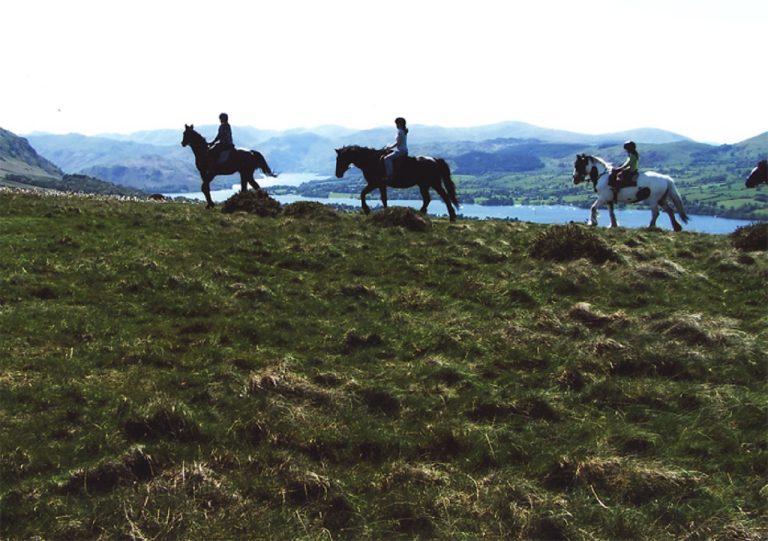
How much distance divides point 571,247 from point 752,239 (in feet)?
24.2

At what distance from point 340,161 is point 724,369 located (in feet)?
68.6

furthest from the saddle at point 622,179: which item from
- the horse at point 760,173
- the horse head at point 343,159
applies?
the horse head at point 343,159

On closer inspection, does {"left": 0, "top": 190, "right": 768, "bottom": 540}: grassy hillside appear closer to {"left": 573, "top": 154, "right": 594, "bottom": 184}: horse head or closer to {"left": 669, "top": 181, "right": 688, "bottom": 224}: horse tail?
{"left": 669, "top": 181, "right": 688, "bottom": 224}: horse tail

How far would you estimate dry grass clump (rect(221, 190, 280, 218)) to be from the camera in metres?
25.6

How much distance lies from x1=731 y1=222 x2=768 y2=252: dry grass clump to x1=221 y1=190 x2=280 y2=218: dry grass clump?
61.6 ft

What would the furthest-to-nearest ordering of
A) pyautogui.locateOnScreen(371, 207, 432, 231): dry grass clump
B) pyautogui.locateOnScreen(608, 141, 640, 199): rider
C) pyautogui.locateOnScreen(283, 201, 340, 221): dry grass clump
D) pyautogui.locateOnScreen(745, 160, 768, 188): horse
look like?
pyautogui.locateOnScreen(608, 141, 640, 199): rider < pyautogui.locateOnScreen(283, 201, 340, 221): dry grass clump < pyautogui.locateOnScreen(745, 160, 768, 188): horse < pyautogui.locateOnScreen(371, 207, 432, 231): dry grass clump

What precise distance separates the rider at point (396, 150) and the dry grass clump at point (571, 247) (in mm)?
10096

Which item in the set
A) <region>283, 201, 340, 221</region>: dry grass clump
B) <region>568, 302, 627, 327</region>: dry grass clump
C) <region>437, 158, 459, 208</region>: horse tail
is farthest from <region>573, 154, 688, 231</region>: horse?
<region>568, 302, 627, 327</region>: dry grass clump

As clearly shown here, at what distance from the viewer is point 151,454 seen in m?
6.91

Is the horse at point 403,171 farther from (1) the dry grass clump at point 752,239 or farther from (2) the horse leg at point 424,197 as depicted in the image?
(1) the dry grass clump at point 752,239

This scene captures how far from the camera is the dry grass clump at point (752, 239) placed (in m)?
19.5

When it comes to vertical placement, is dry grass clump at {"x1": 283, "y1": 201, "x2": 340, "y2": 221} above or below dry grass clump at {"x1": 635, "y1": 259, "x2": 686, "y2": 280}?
above

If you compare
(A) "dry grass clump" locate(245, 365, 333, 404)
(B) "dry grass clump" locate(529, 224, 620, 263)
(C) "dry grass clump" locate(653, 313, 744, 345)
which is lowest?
(A) "dry grass clump" locate(245, 365, 333, 404)

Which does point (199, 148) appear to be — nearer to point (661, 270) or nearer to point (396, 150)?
point (396, 150)
